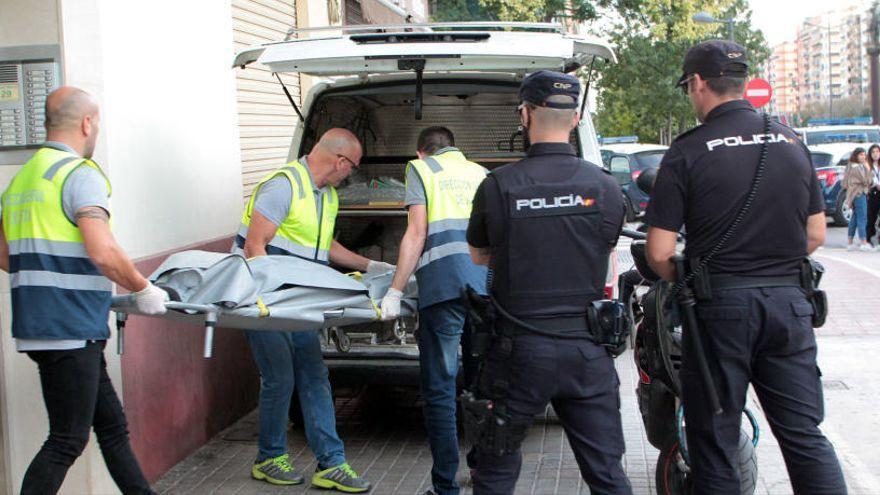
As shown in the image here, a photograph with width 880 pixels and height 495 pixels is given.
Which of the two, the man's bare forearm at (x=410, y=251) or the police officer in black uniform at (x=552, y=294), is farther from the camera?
the man's bare forearm at (x=410, y=251)

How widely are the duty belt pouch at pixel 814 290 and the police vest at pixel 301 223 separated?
Result: 250 centimetres

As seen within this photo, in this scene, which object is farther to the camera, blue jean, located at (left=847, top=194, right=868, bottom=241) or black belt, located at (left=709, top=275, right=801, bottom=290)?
blue jean, located at (left=847, top=194, right=868, bottom=241)

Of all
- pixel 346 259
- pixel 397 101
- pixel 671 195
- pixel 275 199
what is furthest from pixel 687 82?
pixel 397 101

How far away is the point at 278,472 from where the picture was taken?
5664mm

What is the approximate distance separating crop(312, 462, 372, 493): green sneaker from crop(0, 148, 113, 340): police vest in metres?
1.80

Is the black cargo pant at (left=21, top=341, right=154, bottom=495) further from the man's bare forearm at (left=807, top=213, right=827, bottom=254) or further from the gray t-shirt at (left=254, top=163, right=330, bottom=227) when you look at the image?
the man's bare forearm at (left=807, top=213, right=827, bottom=254)

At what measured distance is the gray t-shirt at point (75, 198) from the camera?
403 cm

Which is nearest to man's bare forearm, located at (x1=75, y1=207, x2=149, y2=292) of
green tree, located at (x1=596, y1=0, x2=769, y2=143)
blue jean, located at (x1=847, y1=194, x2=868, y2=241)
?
blue jean, located at (x1=847, y1=194, x2=868, y2=241)

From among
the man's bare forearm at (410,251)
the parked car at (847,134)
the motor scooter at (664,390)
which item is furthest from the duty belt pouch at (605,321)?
the parked car at (847,134)

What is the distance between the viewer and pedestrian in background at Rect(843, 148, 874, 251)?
55.3 ft

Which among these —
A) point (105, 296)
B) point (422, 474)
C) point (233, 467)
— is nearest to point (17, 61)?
point (105, 296)

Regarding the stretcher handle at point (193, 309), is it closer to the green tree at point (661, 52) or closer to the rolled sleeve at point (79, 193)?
the rolled sleeve at point (79, 193)

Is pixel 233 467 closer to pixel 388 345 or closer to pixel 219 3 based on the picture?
pixel 388 345

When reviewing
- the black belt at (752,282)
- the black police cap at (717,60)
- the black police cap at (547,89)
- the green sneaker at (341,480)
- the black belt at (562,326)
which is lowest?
the green sneaker at (341,480)
